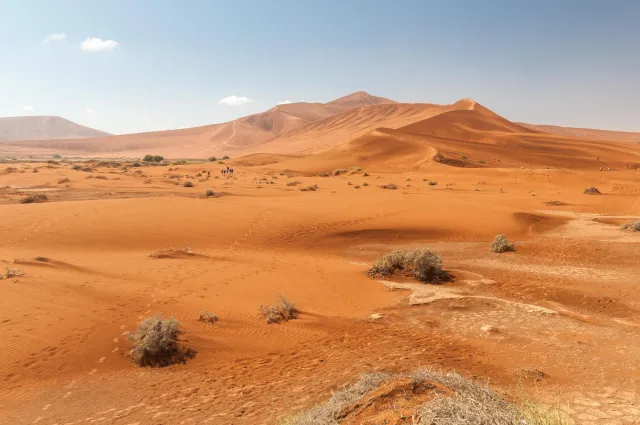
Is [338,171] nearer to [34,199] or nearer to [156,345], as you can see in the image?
[34,199]

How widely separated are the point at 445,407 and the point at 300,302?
6196 mm

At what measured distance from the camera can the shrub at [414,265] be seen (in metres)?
11.0

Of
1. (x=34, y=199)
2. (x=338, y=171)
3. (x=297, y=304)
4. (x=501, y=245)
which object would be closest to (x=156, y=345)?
(x=297, y=304)

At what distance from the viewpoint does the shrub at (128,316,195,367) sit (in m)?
6.31

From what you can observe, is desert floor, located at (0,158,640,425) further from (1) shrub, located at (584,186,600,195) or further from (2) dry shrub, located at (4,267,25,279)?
(1) shrub, located at (584,186,600,195)

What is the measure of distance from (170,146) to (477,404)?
119 metres

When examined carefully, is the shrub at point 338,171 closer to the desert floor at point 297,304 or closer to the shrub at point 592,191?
the desert floor at point 297,304

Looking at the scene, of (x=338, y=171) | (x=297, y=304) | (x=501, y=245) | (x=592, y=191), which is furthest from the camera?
(x=338, y=171)

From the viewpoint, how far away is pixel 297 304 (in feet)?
29.9

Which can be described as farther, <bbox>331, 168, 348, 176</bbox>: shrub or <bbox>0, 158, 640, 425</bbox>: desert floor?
<bbox>331, 168, 348, 176</bbox>: shrub

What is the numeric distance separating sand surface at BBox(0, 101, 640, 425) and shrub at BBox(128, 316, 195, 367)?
0.60 feet

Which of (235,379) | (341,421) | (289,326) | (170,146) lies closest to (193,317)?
(289,326)

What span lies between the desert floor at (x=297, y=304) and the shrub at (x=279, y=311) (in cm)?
21

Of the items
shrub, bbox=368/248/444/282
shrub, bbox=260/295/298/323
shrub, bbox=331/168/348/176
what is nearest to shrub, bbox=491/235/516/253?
shrub, bbox=368/248/444/282
